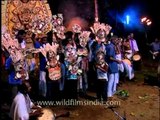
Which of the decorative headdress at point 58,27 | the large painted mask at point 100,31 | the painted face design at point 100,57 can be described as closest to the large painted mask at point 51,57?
the painted face design at point 100,57

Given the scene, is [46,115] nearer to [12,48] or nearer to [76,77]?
A: [12,48]

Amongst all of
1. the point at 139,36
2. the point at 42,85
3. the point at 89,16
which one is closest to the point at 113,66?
the point at 42,85

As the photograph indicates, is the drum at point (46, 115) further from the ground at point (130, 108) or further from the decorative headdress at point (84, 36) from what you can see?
the decorative headdress at point (84, 36)

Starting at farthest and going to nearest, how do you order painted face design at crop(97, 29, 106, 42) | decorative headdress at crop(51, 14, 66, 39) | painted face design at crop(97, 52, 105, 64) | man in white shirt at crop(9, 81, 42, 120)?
1. decorative headdress at crop(51, 14, 66, 39)
2. painted face design at crop(97, 29, 106, 42)
3. painted face design at crop(97, 52, 105, 64)
4. man in white shirt at crop(9, 81, 42, 120)

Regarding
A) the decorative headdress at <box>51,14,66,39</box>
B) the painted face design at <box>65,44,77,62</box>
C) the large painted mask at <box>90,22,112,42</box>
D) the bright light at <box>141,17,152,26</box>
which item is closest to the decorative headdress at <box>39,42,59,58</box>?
the painted face design at <box>65,44,77,62</box>

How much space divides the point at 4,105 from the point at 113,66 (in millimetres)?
3596

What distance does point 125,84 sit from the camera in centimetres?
1338

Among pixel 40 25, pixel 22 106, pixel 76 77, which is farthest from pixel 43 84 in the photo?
pixel 40 25

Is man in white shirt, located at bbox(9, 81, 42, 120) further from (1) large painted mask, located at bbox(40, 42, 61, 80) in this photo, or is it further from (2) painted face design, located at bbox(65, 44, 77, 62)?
(2) painted face design, located at bbox(65, 44, 77, 62)

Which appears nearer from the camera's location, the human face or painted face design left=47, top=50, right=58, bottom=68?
painted face design left=47, top=50, right=58, bottom=68

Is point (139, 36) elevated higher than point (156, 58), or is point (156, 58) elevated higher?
point (139, 36)

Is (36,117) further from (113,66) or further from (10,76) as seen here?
(113,66)

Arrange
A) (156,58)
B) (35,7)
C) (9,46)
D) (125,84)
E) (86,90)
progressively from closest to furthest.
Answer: (9,46) → (86,90) → (125,84) → (35,7) → (156,58)

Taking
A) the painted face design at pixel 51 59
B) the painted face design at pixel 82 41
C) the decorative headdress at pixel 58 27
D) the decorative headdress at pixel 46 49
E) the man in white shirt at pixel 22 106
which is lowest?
the man in white shirt at pixel 22 106
